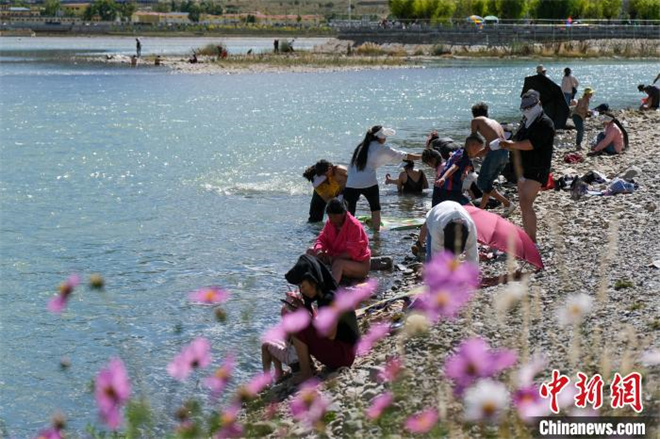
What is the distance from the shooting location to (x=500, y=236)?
10125mm

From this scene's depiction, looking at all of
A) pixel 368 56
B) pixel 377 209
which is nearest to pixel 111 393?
pixel 377 209

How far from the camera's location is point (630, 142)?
23.4 m

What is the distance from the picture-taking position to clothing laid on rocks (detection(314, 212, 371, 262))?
10.6 m

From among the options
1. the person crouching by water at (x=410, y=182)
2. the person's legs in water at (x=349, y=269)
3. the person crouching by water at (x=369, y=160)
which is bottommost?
the person crouching by water at (x=410, y=182)

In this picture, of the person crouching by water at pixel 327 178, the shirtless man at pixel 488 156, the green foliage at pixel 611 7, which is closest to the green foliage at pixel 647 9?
the green foliage at pixel 611 7

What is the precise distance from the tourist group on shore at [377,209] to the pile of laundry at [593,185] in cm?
101

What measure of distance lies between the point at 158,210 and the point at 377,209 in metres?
6.60

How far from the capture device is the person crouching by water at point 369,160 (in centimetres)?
1306

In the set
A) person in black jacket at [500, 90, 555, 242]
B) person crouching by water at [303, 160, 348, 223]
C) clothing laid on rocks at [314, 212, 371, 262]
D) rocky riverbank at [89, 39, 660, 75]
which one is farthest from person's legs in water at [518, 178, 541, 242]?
rocky riverbank at [89, 39, 660, 75]

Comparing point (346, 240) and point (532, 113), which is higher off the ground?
point (532, 113)

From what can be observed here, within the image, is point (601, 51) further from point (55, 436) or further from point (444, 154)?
point (55, 436)

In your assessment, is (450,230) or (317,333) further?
(450,230)

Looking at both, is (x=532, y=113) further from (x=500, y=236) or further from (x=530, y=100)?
(x=500, y=236)

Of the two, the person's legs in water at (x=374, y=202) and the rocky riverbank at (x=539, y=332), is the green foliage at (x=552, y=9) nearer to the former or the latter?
the person's legs in water at (x=374, y=202)
